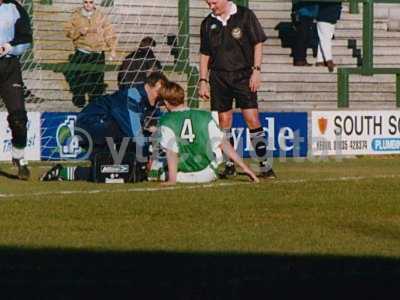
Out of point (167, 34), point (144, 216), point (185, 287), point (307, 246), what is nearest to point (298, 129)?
point (167, 34)

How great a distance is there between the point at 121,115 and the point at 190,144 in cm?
146

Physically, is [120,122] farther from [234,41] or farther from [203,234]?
[203,234]

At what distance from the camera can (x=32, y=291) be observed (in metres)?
8.76

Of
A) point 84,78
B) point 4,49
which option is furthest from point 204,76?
point 84,78

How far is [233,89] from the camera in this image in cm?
1748

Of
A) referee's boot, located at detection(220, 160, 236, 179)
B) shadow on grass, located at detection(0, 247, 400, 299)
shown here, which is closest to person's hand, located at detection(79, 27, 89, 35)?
referee's boot, located at detection(220, 160, 236, 179)

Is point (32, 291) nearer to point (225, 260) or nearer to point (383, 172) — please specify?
point (225, 260)

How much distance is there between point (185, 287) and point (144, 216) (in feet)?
13.6

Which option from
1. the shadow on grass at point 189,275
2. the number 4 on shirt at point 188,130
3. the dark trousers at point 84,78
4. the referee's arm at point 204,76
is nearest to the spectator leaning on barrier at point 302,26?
the dark trousers at point 84,78

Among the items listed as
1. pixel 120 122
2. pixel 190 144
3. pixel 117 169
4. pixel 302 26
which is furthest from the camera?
pixel 302 26

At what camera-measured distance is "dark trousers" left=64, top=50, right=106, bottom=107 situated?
76.6 ft

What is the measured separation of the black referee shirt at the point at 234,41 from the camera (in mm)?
17406

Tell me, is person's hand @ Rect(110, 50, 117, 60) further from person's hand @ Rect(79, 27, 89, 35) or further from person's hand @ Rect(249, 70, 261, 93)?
person's hand @ Rect(249, 70, 261, 93)

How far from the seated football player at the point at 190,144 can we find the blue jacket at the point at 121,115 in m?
0.84
